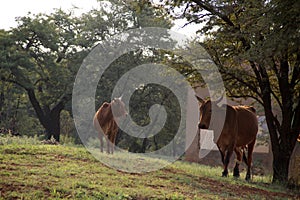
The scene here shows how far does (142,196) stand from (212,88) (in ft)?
23.7

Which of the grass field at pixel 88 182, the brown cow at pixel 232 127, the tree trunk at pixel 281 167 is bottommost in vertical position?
the grass field at pixel 88 182

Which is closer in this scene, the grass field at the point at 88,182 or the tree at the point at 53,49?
the grass field at the point at 88,182

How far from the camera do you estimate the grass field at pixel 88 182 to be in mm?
6484

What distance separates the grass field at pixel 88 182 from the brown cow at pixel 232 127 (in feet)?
4.40

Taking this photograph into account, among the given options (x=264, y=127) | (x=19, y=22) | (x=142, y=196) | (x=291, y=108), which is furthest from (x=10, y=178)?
(x=19, y=22)

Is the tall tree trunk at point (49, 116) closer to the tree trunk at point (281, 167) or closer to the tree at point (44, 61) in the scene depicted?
the tree at point (44, 61)

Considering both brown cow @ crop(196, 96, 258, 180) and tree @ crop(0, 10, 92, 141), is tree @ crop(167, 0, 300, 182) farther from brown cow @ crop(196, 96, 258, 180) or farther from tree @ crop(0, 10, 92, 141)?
tree @ crop(0, 10, 92, 141)

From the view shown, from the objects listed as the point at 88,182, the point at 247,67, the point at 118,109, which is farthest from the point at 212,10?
the point at 88,182

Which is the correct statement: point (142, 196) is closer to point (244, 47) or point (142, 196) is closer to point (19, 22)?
point (244, 47)

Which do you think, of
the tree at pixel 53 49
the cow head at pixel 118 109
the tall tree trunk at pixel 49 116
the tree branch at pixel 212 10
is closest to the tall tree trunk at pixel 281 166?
the tree branch at pixel 212 10

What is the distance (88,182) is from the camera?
727 cm

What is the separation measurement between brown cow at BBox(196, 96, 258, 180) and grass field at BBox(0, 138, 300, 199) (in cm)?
134

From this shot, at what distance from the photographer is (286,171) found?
12.4m

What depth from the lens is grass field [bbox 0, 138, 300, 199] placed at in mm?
6484
